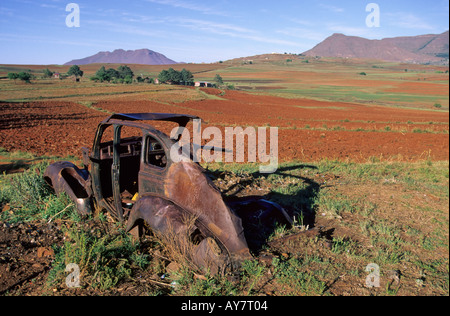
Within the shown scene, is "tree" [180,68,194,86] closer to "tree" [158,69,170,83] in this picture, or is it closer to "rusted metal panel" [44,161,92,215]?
"tree" [158,69,170,83]

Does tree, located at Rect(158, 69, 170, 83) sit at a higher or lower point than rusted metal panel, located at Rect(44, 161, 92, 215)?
higher

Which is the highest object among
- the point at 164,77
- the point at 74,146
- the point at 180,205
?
the point at 164,77

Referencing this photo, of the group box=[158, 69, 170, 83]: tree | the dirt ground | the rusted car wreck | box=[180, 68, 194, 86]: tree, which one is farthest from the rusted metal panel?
box=[180, 68, 194, 86]: tree

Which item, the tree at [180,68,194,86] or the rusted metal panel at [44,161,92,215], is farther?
the tree at [180,68,194,86]

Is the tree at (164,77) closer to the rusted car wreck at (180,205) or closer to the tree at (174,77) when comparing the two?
the tree at (174,77)

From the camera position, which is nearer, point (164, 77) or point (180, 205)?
point (180, 205)

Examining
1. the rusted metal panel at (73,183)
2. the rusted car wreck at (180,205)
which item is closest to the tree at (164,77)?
the rusted metal panel at (73,183)

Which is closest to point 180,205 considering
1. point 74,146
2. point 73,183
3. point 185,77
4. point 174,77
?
point 73,183

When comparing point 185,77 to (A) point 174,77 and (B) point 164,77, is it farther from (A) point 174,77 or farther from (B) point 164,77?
(B) point 164,77

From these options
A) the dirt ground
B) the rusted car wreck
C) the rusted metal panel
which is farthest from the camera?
the rusted metal panel

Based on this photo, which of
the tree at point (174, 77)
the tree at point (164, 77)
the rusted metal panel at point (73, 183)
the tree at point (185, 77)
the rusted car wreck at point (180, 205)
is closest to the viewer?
the rusted car wreck at point (180, 205)

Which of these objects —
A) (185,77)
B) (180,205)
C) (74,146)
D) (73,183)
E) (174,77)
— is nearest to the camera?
(180,205)

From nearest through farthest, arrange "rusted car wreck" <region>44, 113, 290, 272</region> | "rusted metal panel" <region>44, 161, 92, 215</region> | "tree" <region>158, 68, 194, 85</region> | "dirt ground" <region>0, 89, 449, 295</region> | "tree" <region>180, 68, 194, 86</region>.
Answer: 1. "rusted car wreck" <region>44, 113, 290, 272</region>
2. "dirt ground" <region>0, 89, 449, 295</region>
3. "rusted metal panel" <region>44, 161, 92, 215</region>
4. "tree" <region>158, 68, 194, 85</region>
5. "tree" <region>180, 68, 194, 86</region>
